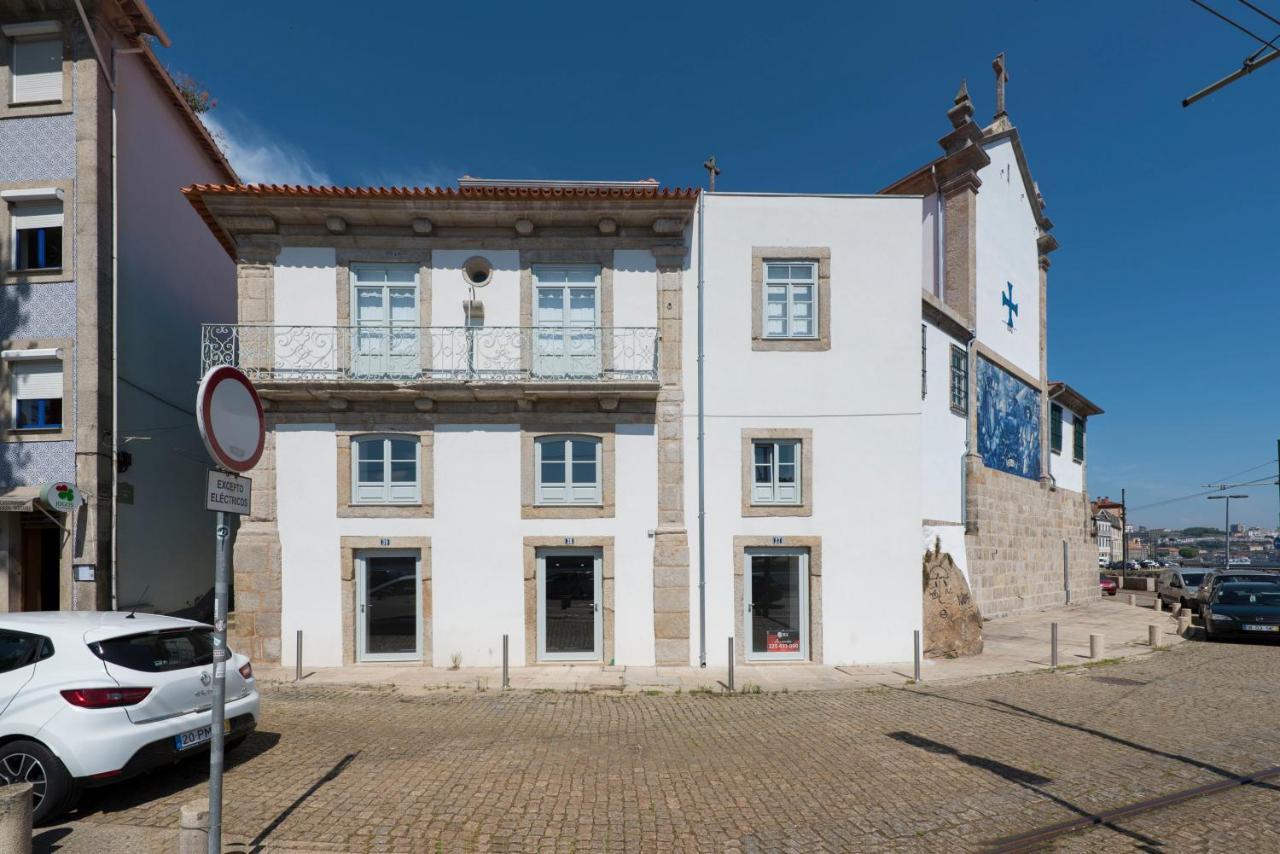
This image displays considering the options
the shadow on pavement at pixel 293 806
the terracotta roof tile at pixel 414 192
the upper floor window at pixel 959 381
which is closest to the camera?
the shadow on pavement at pixel 293 806

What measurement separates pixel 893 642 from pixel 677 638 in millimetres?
3900

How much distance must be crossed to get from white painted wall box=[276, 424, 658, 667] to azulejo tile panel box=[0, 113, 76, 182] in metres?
6.58

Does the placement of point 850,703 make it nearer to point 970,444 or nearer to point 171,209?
point 970,444

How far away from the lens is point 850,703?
880 cm

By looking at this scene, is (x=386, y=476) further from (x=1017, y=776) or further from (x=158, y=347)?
(x=1017, y=776)

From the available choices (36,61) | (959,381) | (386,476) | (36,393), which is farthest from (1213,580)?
(36,61)

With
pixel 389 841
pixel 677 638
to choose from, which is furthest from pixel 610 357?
pixel 389 841

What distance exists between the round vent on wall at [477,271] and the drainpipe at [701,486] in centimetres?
386

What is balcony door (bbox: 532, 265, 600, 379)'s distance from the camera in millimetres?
11516

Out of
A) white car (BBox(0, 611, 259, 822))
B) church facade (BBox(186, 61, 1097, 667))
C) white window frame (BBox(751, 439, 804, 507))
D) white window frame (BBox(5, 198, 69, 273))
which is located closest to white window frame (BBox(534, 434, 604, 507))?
church facade (BBox(186, 61, 1097, 667))

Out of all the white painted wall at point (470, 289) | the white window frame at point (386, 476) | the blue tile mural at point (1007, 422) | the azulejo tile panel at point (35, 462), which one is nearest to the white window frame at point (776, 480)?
the white painted wall at point (470, 289)

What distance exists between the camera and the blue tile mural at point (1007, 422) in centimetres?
1847

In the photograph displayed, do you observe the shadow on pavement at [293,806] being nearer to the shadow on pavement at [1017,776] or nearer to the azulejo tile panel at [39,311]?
the shadow on pavement at [1017,776]

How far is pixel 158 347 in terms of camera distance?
44.3ft
